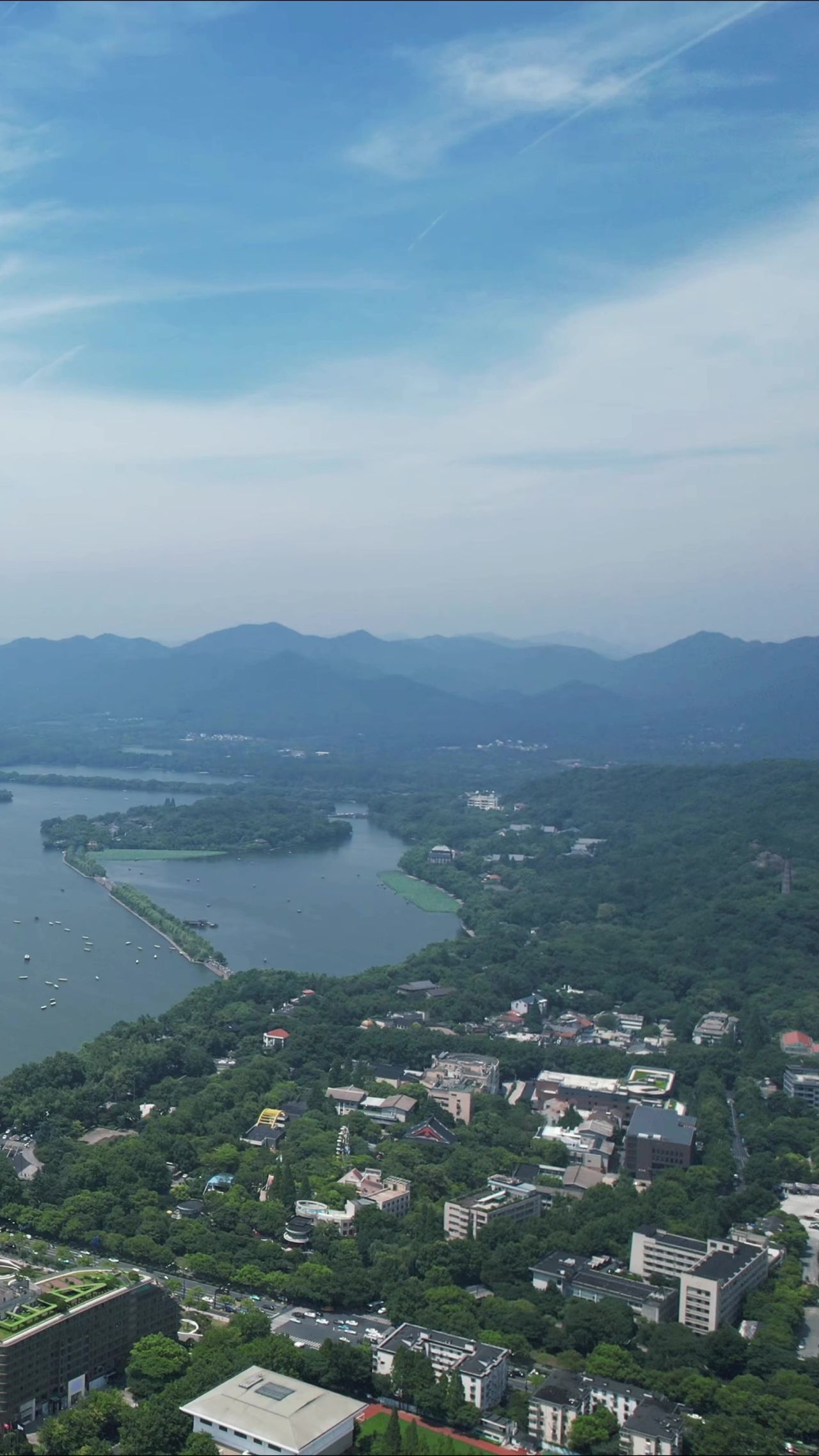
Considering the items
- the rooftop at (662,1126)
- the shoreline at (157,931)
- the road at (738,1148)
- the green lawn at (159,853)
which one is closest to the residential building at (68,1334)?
the rooftop at (662,1126)

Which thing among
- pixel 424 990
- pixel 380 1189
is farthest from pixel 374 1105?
pixel 424 990

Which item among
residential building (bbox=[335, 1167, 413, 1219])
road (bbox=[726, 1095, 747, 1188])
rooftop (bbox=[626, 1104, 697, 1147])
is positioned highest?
rooftop (bbox=[626, 1104, 697, 1147])

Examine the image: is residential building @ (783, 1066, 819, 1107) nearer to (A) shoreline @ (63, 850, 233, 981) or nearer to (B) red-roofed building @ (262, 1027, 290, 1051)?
(B) red-roofed building @ (262, 1027, 290, 1051)

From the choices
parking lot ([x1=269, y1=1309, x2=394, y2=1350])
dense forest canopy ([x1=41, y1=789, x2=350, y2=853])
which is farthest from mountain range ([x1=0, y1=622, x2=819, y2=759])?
parking lot ([x1=269, y1=1309, x2=394, y2=1350])

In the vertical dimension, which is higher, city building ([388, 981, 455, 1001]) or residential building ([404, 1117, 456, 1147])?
city building ([388, 981, 455, 1001])

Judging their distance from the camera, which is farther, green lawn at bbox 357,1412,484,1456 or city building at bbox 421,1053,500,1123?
city building at bbox 421,1053,500,1123

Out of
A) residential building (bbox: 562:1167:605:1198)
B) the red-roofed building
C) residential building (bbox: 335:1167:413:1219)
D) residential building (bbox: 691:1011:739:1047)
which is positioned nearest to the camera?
residential building (bbox: 335:1167:413:1219)

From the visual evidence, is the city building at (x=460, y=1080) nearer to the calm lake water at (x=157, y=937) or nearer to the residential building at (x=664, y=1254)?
the residential building at (x=664, y=1254)

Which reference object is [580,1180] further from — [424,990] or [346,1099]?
[424,990]
